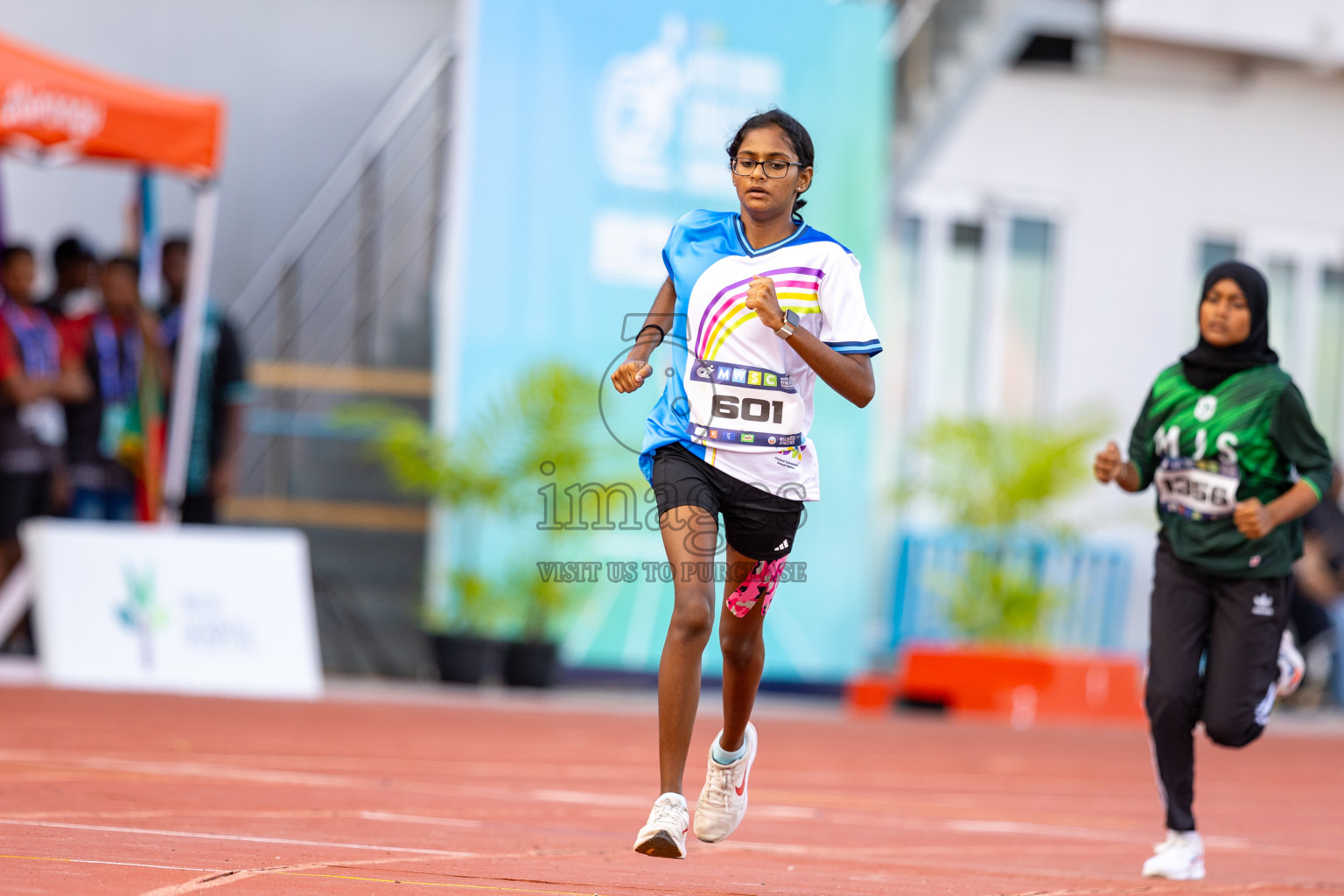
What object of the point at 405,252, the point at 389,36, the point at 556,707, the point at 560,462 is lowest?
the point at 556,707

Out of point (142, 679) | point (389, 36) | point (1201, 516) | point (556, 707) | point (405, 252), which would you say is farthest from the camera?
point (389, 36)

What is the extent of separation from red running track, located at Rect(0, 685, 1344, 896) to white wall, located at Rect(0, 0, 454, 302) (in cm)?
556

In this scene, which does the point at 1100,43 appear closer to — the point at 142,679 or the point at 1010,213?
the point at 1010,213

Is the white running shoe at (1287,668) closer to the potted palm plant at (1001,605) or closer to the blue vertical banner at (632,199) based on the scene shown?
the blue vertical banner at (632,199)

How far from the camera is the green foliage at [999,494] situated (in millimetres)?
15695

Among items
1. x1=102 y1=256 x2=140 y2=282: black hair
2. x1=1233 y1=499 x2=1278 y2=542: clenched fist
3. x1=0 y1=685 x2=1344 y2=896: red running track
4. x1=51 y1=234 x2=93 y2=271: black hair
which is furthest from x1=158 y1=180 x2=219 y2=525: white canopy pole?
x1=1233 y1=499 x2=1278 y2=542: clenched fist

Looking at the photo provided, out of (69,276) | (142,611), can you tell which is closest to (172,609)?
(142,611)

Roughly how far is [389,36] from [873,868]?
13.3 m

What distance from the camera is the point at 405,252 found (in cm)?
1592

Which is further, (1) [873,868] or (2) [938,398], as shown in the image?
(2) [938,398]

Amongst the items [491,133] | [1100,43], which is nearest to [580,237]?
[491,133]

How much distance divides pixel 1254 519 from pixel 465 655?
348 inches

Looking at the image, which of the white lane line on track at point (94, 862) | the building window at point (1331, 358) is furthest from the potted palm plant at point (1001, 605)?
the white lane line on track at point (94, 862)

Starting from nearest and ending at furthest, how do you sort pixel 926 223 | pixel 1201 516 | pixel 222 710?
pixel 1201 516
pixel 222 710
pixel 926 223
